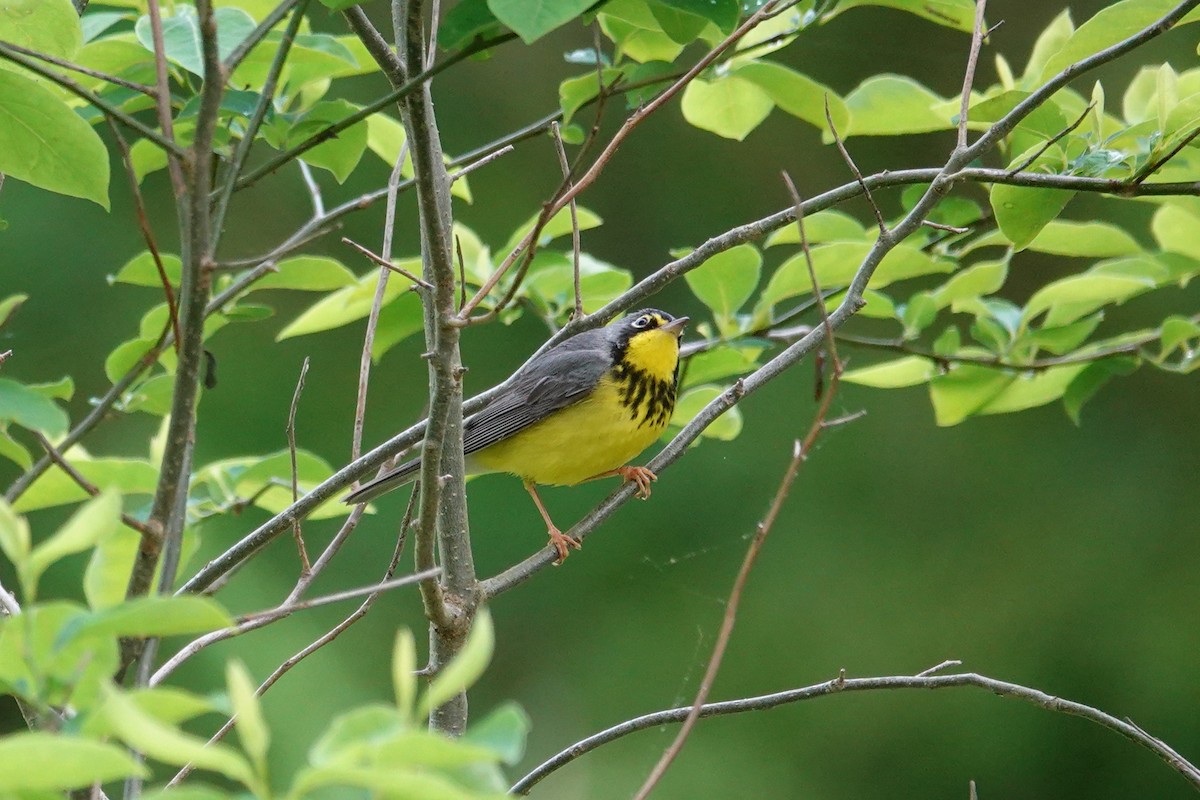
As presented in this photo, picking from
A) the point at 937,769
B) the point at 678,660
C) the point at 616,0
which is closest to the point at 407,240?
the point at 678,660

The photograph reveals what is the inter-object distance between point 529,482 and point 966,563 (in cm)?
389

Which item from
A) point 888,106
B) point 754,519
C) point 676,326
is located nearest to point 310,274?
point 888,106

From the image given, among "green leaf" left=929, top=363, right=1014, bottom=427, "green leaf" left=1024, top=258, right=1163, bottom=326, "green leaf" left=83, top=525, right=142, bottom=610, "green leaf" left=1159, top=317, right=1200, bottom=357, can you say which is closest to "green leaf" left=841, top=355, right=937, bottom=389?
"green leaf" left=929, top=363, right=1014, bottom=427

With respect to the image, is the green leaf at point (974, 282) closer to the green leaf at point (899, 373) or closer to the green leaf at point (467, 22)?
the green leaf at point (899, 373)

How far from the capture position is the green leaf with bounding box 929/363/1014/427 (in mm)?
3350

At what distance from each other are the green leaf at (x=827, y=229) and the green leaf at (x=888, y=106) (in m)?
0.24

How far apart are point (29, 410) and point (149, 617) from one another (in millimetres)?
501

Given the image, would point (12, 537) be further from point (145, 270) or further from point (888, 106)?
point (888, 106)

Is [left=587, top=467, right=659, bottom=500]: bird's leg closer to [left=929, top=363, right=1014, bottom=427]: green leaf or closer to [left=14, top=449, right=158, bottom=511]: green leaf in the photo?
[left=929, top=363, right=1014, bottom=427]: green leaf

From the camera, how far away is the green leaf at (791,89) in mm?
2615

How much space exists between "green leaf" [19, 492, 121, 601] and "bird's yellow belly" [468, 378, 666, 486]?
334cm

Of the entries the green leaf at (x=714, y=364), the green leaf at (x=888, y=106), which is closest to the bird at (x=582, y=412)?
the green leaf at (x=714, y=364)

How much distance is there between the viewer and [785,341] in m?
3.34

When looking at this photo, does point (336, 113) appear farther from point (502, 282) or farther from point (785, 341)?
point (785, 341)
